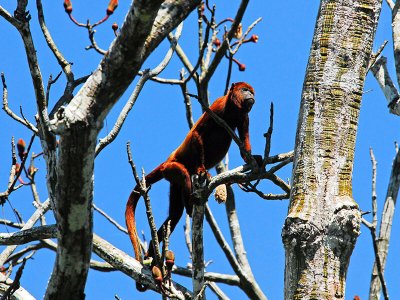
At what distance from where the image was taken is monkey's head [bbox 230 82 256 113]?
7.68 m

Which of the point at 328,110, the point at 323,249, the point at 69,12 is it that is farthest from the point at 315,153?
the point at 69,12

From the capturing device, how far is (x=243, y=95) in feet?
25.6

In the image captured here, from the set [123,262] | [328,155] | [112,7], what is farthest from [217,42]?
[328,155]

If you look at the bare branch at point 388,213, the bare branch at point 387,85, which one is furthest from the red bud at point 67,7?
the bare branch at point 388,213

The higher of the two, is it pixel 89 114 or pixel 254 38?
pixel 254 38

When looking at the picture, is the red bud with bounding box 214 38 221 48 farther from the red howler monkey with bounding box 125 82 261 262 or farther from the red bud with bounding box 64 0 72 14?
the red bud with bounding box 64 0 72 14

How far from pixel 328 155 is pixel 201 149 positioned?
3.97 meters

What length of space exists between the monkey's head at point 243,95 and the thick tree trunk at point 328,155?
3836 mm

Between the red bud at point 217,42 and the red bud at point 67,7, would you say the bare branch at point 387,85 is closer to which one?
the red bud at point 217,42

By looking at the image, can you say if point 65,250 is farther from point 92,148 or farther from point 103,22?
point 103,22

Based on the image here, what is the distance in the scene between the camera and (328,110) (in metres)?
3.60

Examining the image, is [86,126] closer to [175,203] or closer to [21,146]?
[21,146]

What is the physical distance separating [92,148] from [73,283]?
0.67m

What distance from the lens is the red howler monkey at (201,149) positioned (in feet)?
24.3
